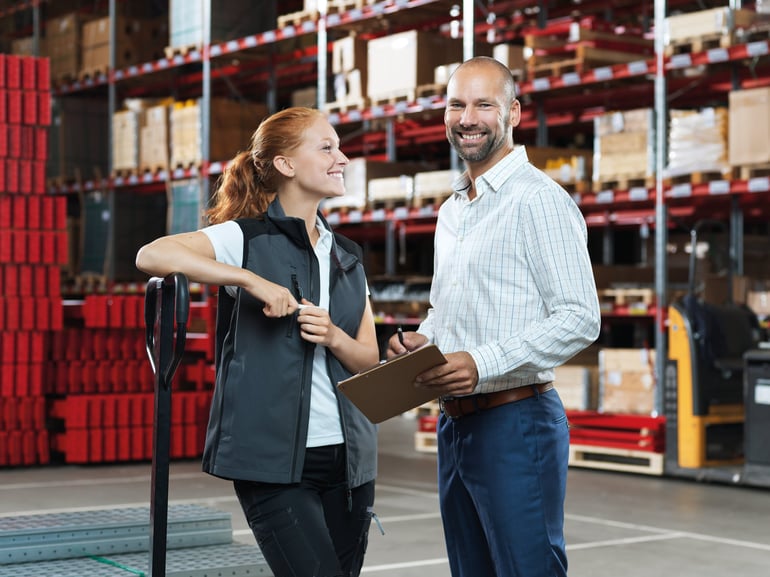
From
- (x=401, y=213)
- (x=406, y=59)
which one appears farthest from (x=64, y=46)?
(x=401, y=213)

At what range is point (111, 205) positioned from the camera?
15211 millimetres

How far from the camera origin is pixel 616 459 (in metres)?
10.1

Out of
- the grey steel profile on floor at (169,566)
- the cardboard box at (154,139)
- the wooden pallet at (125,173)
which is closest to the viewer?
the grey steel profile on floor at (169,566)

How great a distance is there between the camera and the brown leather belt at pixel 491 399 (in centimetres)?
300

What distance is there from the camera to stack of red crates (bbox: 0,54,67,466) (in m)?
10.2

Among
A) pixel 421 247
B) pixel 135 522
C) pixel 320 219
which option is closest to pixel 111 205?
pixel 421 247

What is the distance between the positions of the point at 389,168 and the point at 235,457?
9.73 metres

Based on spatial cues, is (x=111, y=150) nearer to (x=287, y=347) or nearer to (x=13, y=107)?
(x=13, y=107)

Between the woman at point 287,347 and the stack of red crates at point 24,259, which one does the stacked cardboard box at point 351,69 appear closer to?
the stack of red crates at point 24,259

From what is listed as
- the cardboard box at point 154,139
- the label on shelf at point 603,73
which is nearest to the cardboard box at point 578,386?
the label on shelf at point 603,73

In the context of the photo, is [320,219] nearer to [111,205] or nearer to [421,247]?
[111,205]

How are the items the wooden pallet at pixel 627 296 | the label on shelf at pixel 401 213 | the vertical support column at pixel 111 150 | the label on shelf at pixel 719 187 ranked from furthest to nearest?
the vertical support column at pixel 111 150, the label on shelf at pixel 401 213, the wooden pallet at pixel 627 296, the label on shelf at pixel 719 187

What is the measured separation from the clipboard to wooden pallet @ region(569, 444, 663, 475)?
6.88 meters

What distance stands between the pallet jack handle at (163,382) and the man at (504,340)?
600 mm
